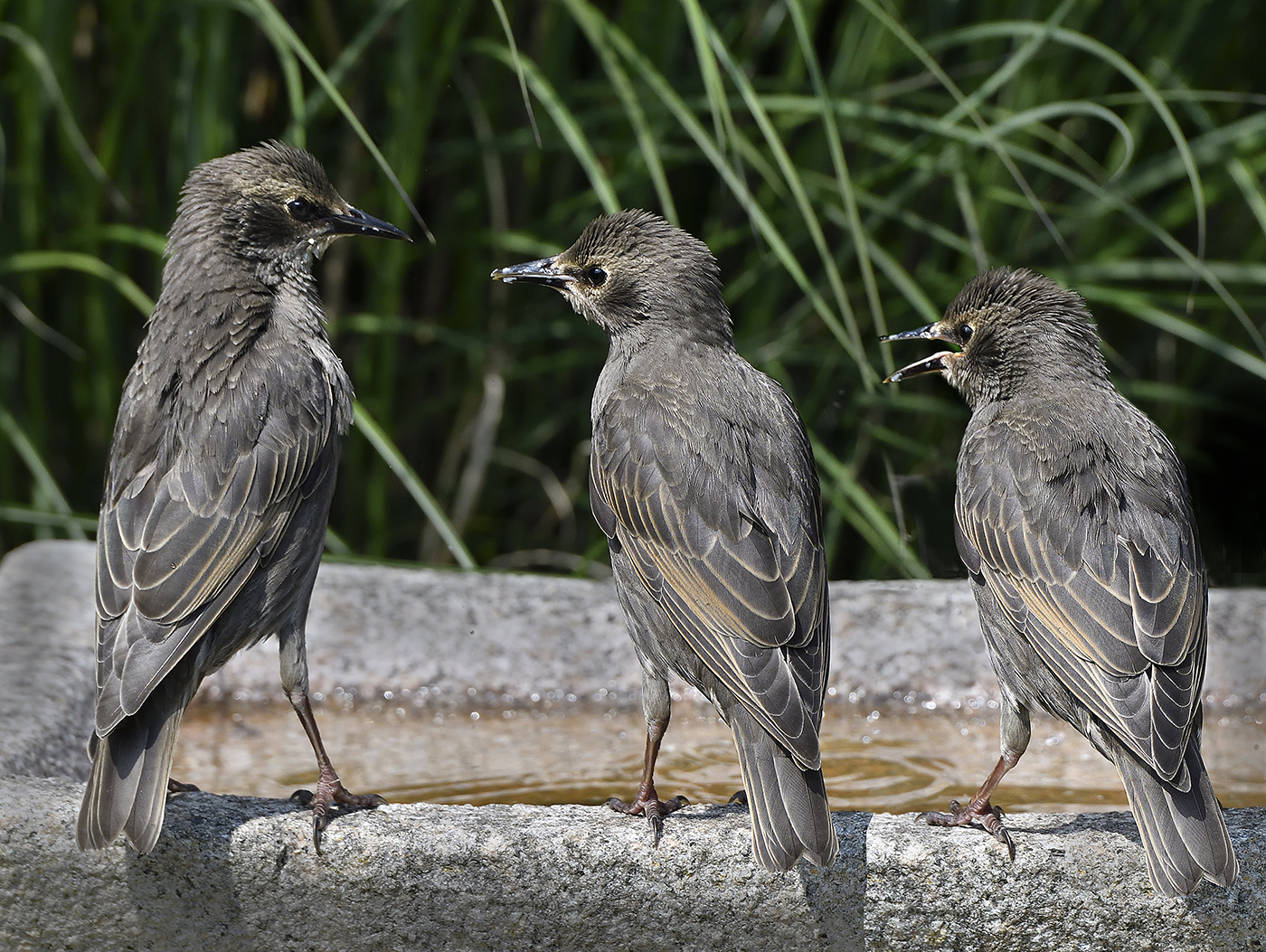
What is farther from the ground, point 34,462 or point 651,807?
→ point 651,807

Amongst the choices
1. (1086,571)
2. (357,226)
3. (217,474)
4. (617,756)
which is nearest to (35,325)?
(357,226)

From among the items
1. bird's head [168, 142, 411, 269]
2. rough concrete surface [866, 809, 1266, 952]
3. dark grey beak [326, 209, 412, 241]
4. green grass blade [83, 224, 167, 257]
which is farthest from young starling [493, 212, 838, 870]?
green grass blade [83, 224, 167, 257]

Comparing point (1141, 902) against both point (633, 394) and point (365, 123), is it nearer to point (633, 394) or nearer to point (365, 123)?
point (633, 394)

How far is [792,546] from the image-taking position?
2861 millimetres

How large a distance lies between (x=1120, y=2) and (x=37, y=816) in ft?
14.5

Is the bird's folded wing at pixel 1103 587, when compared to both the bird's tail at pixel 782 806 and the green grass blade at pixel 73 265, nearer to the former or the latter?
the bird's tail at pixel 782 806

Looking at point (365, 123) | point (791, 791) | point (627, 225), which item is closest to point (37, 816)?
point (791, 791)

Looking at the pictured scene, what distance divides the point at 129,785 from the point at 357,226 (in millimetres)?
1450

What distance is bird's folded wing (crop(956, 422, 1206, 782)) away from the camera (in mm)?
2645

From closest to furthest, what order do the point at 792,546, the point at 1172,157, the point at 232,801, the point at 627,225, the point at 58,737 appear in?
the point at 232,801, the point at 792,546, the point at 58,737, the point at 627,225, the point at 1172,157

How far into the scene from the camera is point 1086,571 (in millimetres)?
2836

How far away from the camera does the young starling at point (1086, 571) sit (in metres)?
2.54

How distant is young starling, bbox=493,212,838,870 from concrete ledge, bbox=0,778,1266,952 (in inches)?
4.0

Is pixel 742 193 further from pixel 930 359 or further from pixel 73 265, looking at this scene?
pixel 73 265
